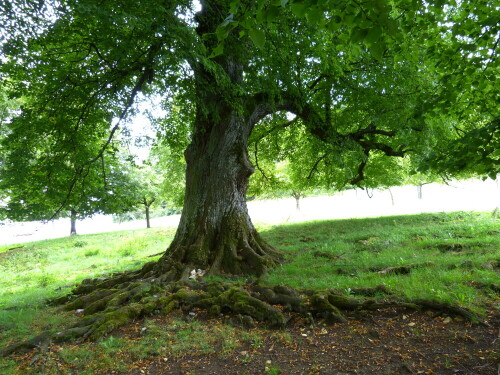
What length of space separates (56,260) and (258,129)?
1113 centimetres

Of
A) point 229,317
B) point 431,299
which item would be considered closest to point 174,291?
point 229,317

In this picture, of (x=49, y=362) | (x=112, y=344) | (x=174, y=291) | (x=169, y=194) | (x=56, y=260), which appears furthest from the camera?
(x=169, y=194)

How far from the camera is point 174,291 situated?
21.7 feet

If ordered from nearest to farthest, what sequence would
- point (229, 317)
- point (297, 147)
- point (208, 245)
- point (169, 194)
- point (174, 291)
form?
point (229, 317), point (174, 291), point (208, 245), point (297, 147), point (169, 194)

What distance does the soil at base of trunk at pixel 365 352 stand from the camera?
142 inches

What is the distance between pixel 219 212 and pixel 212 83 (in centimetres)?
337

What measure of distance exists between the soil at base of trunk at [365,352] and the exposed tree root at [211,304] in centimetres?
23

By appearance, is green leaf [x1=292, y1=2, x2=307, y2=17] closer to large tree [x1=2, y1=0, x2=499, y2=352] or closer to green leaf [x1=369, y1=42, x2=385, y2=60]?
green leaf [x1=369, y1=42, x2=385, y2=60]

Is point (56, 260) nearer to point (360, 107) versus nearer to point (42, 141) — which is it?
point (42, 141)

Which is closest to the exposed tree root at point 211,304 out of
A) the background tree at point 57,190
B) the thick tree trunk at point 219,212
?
the thick tree trunk at point 219,212

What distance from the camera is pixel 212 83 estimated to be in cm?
774

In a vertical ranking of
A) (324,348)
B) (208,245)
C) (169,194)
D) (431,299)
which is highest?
(169,194)

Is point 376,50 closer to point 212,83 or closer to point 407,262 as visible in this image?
point 212,83

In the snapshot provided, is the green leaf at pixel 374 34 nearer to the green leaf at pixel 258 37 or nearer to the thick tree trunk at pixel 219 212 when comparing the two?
the green leaf at pixel 258 37
